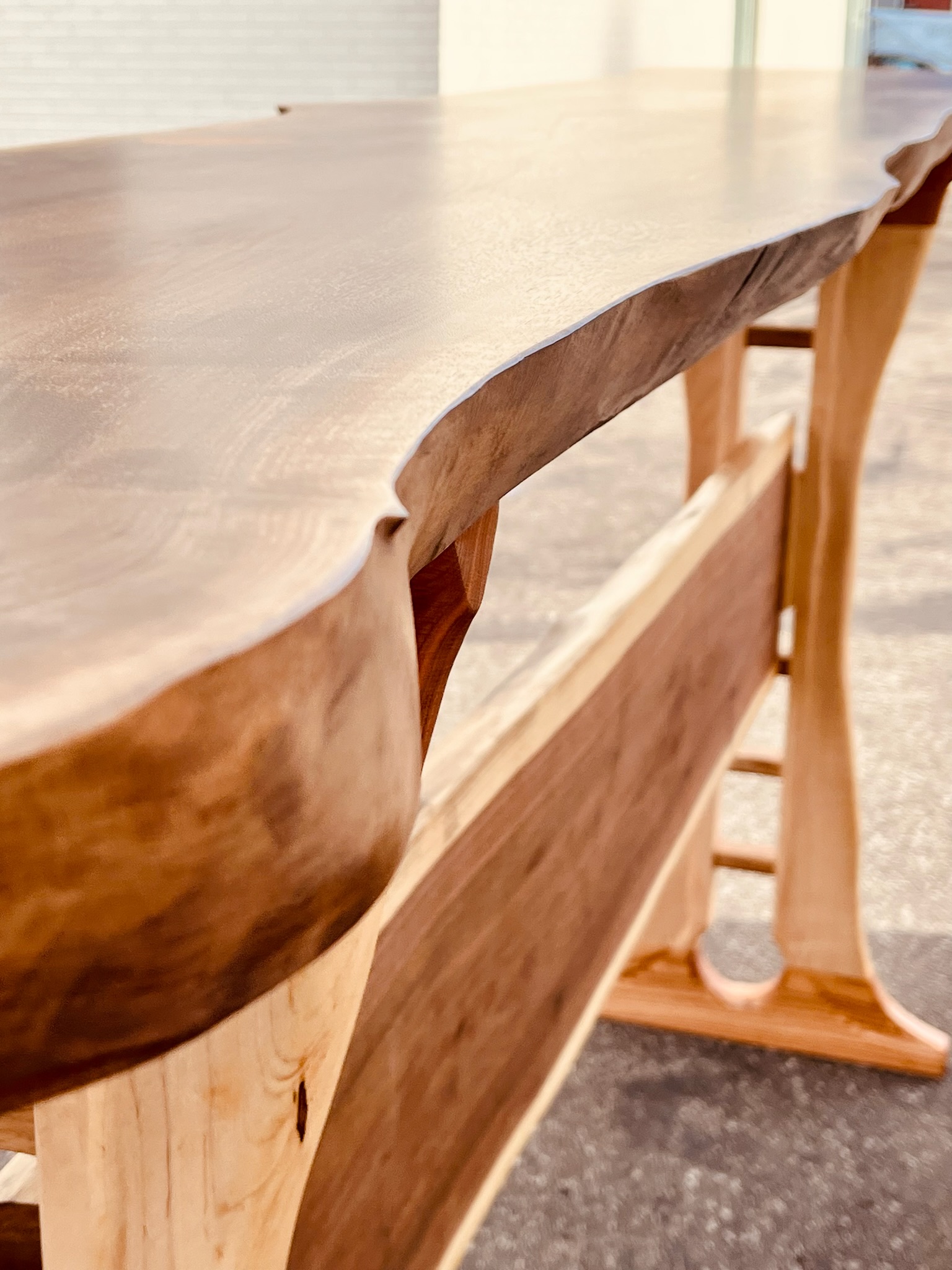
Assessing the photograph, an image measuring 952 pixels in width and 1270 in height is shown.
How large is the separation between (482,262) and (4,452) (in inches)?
9.4

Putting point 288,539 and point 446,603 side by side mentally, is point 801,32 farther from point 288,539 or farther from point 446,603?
point 288,539

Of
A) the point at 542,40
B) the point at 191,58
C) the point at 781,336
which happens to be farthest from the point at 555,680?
the point at 542,40

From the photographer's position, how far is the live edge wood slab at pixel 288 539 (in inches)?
6.3

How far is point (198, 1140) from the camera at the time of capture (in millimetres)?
346

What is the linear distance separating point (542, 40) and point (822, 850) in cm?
423

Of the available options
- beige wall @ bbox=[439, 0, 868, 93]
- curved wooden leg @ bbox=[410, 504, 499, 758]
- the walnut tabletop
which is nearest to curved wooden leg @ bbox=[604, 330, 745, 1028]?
the walnut tabletop

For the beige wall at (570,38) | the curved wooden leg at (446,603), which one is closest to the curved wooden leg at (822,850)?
the curved wooden leg at (446,603)

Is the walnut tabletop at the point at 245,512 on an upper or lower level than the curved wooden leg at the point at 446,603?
upper

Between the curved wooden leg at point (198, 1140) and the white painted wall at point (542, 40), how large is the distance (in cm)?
436

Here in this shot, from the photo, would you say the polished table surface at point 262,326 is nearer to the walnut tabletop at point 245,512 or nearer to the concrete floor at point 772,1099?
the walnut tabletop at point 245,512

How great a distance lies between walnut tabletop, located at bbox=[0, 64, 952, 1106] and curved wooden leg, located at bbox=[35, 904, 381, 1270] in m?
0.14

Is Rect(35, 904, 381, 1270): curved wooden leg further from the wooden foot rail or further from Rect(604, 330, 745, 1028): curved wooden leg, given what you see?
Rect(604, 330, 745, 1028): curved wooden leg

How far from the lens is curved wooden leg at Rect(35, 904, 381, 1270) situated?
34 cm

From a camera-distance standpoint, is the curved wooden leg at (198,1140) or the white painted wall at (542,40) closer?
the curved wooden leg at (198,1140)
